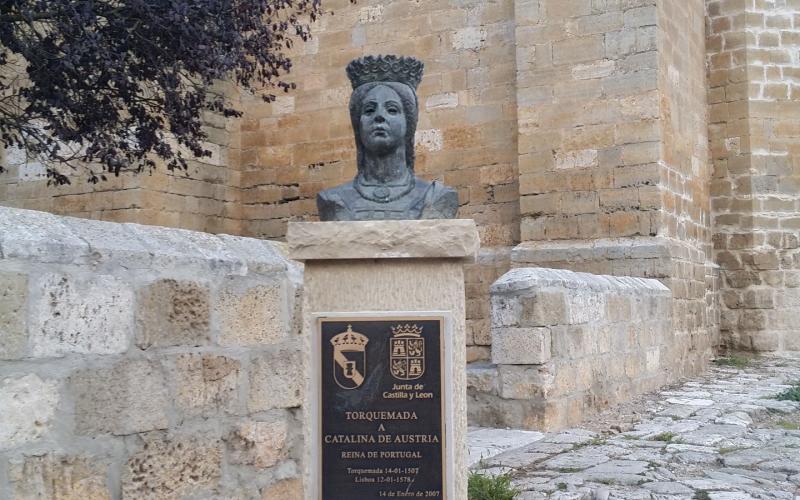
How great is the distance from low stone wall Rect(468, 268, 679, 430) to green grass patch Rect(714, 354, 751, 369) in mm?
4076

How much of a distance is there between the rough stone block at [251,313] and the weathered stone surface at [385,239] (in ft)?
0.70

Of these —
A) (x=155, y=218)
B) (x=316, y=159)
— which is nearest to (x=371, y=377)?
(x=155, y=218)

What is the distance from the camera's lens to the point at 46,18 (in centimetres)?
650

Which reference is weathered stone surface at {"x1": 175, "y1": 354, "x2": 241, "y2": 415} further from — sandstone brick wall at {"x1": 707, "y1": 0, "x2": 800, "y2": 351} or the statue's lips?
sandstone brick wall at {"x1": 707, "y1": 0, "x2": 800, "y2": 351}

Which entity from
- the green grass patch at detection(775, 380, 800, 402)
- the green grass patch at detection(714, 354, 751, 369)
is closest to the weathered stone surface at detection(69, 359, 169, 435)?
the green grass patch at detection(775, 380, 800, 402)

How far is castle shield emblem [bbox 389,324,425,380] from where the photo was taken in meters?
3.24

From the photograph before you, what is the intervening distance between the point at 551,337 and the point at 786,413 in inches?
85.7

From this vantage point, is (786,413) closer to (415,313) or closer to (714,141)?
(415,313)

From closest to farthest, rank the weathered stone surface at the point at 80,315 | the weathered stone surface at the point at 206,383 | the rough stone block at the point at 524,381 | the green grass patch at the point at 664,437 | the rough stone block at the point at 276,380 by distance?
the weathered stone surface at the point at 80,315 < the weathered stone surface at the point at 206,383 < the rough stone block at the point at 276,380 < the green grass patch at the point at 664,437 < the rough stone block at the point at 524,381

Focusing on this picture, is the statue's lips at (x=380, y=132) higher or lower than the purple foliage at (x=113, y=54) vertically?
lower

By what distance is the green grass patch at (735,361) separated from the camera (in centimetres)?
1077

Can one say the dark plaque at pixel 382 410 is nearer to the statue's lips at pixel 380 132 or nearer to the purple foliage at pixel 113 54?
the statue's lips at pixel 380 132

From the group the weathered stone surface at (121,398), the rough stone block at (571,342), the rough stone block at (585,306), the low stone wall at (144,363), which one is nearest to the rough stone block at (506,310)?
the rough stone block at (571,342)

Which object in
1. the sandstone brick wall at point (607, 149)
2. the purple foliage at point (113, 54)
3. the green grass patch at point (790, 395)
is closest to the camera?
the purple foliage at point (113, 54)
